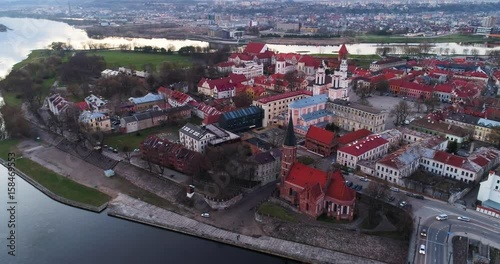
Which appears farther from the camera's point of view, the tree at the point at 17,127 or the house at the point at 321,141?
the tree at the point at 17,127

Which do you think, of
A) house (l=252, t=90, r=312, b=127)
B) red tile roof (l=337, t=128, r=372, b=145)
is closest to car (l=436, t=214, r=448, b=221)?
red tile roof (l=337, t=128, r=372, b=145)

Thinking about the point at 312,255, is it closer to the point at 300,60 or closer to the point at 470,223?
the point at 470,223

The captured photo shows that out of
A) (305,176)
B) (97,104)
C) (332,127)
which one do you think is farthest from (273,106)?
(97,104)

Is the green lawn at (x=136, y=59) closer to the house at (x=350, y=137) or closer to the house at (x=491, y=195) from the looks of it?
the house at (x=350, y=137)

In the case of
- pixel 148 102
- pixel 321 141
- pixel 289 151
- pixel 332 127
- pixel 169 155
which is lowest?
pixel 332 127

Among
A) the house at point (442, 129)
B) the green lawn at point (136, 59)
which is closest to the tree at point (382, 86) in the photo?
the house at point (442, 129)

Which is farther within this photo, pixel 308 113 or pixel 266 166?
pixel 308 113

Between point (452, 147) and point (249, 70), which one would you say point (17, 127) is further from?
point (452, 147)
